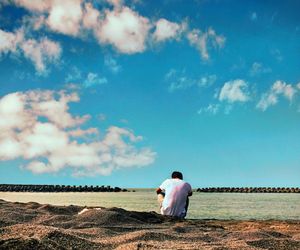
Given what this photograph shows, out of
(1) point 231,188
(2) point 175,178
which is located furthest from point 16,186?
(2) point 175,178

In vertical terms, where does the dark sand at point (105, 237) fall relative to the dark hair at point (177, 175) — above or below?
below

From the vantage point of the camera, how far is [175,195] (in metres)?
11.4

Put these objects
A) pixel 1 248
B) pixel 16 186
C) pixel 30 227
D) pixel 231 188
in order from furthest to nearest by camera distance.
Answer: pixel 231 188 → pixel 16 186 → pixel 30 227 → pixel 1 248

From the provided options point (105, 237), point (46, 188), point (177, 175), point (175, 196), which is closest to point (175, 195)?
point (175, 196)

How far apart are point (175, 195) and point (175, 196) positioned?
3 centimetres

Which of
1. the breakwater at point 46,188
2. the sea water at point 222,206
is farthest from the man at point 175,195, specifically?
the breakwater at point 46,188

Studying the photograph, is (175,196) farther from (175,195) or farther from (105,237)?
(105,237)

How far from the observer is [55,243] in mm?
5062

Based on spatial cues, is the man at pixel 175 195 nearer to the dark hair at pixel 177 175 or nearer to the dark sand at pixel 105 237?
the dark hair at pixel 177 175

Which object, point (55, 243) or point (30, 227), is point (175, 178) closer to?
point (30, 227)

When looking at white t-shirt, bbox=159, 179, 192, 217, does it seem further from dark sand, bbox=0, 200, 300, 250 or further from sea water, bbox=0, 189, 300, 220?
sea water, bbox=0, 189, 300, 220

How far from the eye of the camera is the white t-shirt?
11.4 m

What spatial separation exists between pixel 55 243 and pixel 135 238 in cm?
143

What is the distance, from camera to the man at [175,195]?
37.4ft
